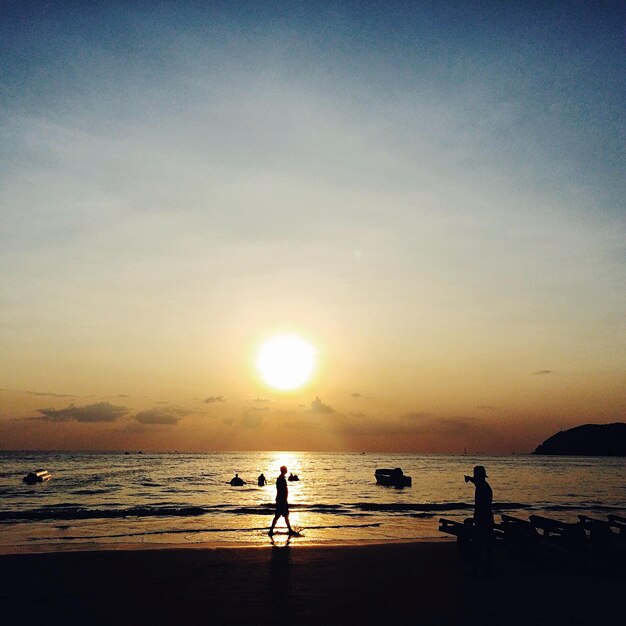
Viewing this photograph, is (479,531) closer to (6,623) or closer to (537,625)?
(537,625)

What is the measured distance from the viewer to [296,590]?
1166 centimetres

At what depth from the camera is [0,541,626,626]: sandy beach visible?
987 centimetres

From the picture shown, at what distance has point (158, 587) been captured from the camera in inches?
484

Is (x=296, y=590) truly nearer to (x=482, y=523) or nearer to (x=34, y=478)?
(x=482, y=523)

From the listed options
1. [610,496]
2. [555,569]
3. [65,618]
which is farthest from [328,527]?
A: [610,496]

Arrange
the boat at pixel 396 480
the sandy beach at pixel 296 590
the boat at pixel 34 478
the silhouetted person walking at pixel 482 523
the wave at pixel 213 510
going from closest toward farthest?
the sandy beach at pixel 296 590
the silhouetted person walking at pixel 482 523
the wave at pixel 213 510
the boat at pixel 396 480
the boat at pixel 34 478

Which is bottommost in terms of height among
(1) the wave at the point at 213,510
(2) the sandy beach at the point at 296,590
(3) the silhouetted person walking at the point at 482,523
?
(2) the sandy beach at the point at 296,590

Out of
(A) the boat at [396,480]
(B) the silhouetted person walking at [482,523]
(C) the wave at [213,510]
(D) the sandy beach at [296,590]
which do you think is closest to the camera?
(D) the sandy beach at [296,590]

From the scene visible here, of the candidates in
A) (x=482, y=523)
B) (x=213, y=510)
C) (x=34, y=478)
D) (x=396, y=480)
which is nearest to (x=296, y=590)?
(x=482, y=523)

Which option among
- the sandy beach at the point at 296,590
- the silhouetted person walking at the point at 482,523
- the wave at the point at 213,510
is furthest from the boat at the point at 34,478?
the silhouetted person walking at the point at 482,523

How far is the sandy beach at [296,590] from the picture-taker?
987cm

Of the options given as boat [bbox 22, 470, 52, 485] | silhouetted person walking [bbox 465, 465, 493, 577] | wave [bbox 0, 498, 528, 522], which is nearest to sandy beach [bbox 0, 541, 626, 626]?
silhouetted person walking [bbox 465, 465, 493, 577]

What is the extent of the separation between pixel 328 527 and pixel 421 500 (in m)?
25.5

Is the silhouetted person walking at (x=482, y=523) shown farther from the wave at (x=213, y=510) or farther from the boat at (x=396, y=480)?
the boat at (x=396, y=480)
